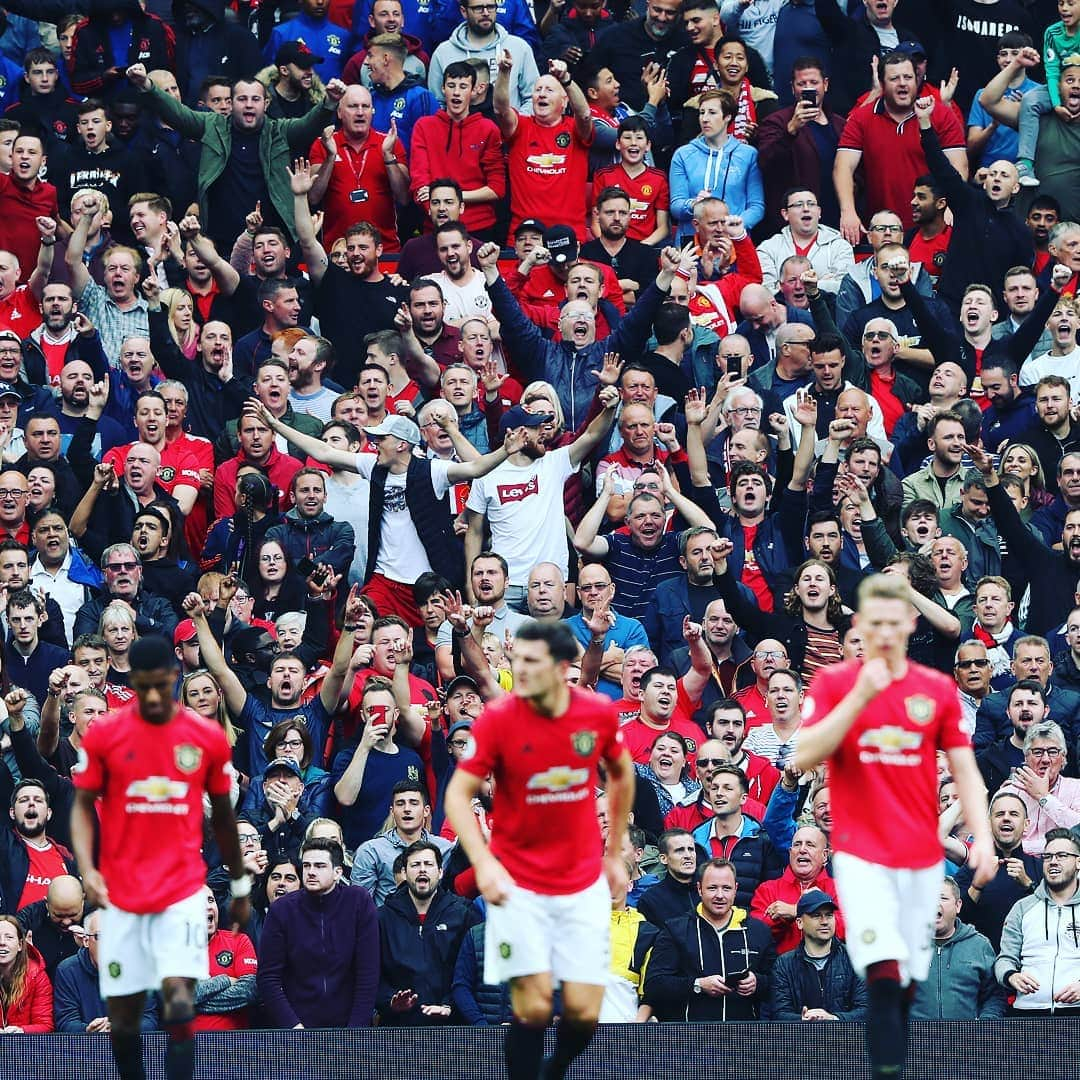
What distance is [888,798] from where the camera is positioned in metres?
10.3

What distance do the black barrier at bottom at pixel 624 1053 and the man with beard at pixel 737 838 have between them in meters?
1.98

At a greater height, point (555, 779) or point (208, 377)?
point (208, 377)

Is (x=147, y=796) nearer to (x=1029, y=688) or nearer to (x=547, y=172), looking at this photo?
(x=1029, y=688)

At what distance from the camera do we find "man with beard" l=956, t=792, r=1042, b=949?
14.0 meters

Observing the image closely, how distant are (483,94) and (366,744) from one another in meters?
6.59

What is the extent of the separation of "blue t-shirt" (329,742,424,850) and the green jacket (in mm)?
5593

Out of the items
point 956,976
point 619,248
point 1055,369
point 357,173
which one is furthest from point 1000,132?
point 956,976

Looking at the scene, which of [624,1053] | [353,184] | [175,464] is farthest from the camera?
[353,184]

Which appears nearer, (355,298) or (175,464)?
(175,464)

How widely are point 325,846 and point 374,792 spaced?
3.83ft

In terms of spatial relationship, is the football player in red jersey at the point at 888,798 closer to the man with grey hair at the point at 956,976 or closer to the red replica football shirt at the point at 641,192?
the man with grey hair at the point at 956,976

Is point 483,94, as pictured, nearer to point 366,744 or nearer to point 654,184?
point 654,184

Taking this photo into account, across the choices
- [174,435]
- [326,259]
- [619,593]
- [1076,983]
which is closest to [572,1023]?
[1076,983]

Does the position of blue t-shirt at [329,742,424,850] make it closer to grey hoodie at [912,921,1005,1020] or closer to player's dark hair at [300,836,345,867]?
player's dark hair at [300,836,345,867]
